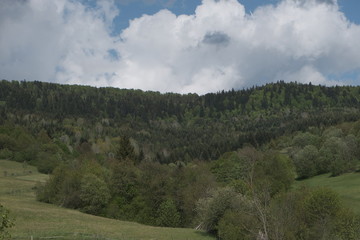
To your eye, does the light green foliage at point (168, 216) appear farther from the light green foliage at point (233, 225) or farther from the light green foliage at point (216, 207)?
the light green foliage at point (233, 225)

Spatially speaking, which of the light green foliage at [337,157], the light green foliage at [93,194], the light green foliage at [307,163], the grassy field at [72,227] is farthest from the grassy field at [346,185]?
the light green foliage at [93,194]

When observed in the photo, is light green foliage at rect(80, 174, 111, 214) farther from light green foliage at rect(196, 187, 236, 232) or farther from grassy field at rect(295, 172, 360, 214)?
grassy field at rect(295, 172, 360, 214)

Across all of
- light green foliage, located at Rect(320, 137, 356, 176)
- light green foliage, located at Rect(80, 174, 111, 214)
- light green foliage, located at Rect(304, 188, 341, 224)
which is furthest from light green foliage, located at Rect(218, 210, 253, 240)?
light green foliage, located at Rect(320, 137, 356, 176)

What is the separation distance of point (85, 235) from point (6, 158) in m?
131

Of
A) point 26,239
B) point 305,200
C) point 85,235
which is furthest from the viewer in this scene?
point 305,200

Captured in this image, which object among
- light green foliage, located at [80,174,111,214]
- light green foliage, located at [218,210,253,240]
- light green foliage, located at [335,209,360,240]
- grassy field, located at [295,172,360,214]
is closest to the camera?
light green foliage, located at [335,209,360,240]

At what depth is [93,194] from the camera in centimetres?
8456

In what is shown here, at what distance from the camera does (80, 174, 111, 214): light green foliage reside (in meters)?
83.8

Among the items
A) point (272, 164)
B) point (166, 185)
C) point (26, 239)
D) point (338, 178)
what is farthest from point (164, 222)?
point (338, 178)

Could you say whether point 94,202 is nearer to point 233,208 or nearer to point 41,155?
point 233,208

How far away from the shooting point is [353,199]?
7888 centimetres

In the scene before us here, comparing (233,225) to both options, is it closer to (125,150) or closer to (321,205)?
(321,205)

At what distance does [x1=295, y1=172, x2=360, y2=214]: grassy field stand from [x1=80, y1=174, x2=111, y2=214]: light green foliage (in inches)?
1767

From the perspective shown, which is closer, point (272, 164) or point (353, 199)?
point (353, 199)
